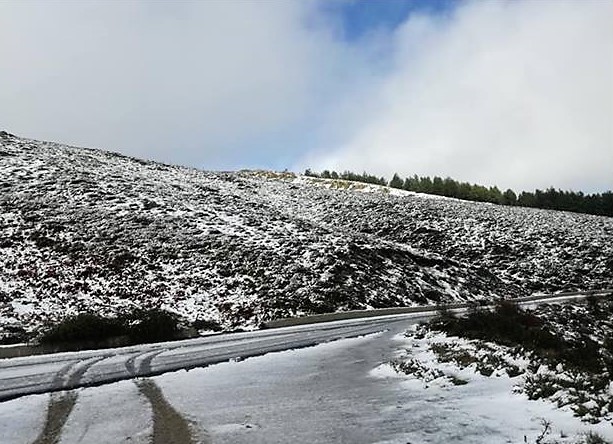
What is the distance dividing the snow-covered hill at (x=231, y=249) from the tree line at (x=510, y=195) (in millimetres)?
49319

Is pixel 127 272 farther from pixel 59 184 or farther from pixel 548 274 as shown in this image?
pixel 548 274

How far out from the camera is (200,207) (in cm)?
5016

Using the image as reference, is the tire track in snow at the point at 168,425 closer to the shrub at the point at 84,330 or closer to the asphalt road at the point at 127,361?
the asphalt road at the point at 127,361

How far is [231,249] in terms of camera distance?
38.0 m

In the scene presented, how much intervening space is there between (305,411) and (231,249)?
101 feet

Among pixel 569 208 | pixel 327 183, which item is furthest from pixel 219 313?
pixel 569 208

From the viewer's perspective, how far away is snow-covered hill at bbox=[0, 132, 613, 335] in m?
30.0

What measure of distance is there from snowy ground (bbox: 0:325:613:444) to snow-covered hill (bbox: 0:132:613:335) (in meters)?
15.1

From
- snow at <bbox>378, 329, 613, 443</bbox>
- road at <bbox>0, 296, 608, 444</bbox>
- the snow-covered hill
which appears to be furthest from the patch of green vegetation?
the snow-covered hill

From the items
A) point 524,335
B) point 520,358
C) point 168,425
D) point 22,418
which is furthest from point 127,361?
point 524,335

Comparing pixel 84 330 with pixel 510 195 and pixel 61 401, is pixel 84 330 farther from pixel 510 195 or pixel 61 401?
pixel 510 195

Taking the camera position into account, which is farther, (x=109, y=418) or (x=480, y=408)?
(x=109, y=418)

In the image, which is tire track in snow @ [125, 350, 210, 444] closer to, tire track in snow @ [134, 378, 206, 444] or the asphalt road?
tire track in snow @ [134, 378, 206, 444]

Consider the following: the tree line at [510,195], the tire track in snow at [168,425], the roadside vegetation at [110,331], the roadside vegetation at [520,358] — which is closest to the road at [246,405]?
the tire track in snow at [168,425]
